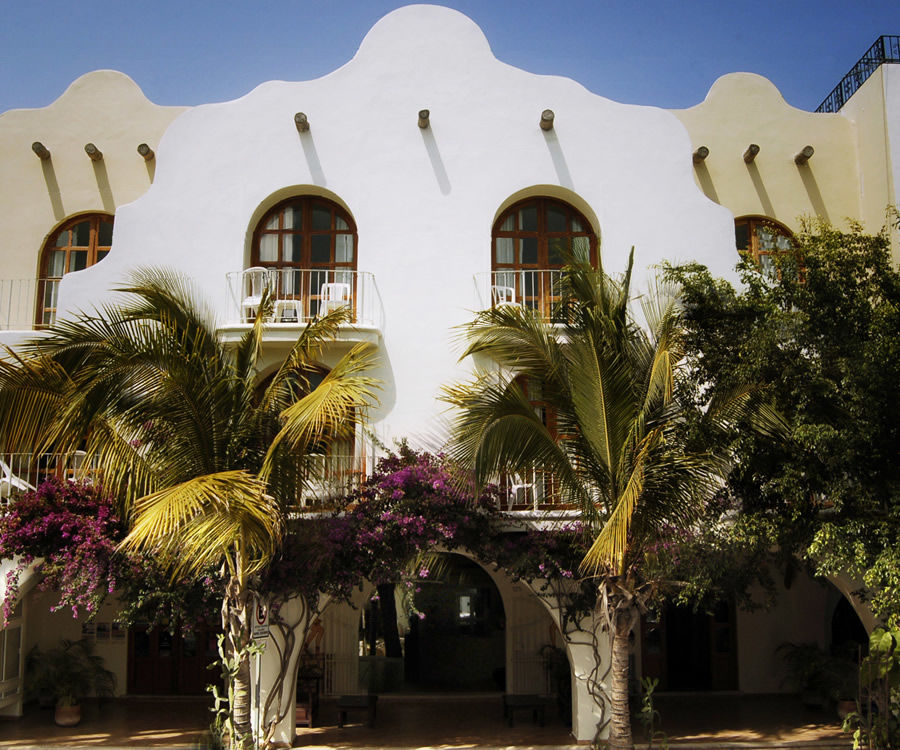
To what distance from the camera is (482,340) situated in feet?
38.7

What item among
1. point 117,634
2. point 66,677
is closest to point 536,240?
point 66,677

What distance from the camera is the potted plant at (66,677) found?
1575 cm

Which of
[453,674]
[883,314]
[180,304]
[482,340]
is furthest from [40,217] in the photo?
[883,314]

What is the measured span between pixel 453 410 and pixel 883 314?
622 cm

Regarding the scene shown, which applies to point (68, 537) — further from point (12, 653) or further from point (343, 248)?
point (343, 248)

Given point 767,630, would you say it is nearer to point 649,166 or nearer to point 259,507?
point 649,166

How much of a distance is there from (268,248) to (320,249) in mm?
838

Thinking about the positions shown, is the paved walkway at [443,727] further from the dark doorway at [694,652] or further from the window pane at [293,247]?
the window pane at [293,247]

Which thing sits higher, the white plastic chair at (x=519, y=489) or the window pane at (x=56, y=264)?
the window pane at (x=56, y=264)

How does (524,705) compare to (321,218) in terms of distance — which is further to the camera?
(321,218)

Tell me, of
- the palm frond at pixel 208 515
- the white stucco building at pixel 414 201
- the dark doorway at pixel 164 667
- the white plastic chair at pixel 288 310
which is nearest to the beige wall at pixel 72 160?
the white stucco building at pixel 414 201

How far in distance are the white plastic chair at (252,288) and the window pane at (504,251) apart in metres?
3.73

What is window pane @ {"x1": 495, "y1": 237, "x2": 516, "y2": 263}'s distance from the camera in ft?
52.5

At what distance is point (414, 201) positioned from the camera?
50.6 ft
